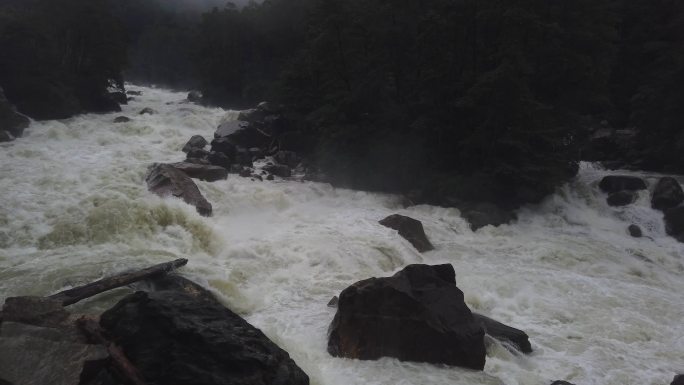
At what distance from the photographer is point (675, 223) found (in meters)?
17.3

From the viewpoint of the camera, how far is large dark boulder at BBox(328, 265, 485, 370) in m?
8.02

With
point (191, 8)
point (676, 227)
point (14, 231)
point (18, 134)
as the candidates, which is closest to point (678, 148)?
point (676, 227)

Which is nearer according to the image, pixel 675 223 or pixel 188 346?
pixel 188 346

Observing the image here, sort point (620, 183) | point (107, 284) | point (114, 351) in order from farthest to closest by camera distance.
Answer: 1. point (620, 183)
2. point (107, 284)
3. point (114, 351)

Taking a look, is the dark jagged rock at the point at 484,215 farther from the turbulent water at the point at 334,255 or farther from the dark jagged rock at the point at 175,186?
the dark jagged rock at the point at 175,186

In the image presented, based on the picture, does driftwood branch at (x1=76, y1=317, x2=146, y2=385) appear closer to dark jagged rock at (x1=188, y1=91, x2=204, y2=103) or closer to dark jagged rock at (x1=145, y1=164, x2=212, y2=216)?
dark jagged rock at (x1=145, y1=164, x2=212, y2=216)

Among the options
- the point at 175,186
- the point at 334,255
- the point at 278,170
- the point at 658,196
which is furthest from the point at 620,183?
the point at 175,186

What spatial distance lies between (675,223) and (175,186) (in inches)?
676

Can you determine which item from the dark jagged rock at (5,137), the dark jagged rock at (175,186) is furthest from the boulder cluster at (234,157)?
the dark jagged rock at (5,137)

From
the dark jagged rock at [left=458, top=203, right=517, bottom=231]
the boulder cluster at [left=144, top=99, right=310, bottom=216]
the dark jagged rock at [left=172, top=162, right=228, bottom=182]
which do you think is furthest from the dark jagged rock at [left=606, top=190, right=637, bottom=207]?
the dark jagged rock at [left=172, top=162, right=228, bottom=182]

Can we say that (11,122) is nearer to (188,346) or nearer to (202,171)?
(202,171)

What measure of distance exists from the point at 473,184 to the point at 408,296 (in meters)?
12.6

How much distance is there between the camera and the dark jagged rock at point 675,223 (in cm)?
1709

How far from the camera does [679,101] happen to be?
21672mm
